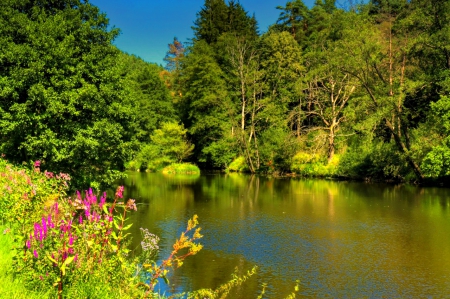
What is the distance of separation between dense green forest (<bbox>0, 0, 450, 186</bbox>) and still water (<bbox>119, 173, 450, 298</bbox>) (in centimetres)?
435

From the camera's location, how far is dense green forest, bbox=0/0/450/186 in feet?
50.7

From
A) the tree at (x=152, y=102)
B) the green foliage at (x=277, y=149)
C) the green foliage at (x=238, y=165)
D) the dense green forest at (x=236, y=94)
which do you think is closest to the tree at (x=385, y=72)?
the dense green forest at (x=236, y=94)

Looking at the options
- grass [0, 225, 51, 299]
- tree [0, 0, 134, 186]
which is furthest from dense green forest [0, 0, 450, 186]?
grass [0, 225, 51, 299]

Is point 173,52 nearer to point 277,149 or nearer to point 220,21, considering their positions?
point 220,21

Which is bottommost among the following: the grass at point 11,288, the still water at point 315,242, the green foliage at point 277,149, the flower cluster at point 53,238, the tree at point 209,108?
the still water at point 315,242

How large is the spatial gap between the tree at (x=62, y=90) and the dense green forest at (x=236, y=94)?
0.20 ft

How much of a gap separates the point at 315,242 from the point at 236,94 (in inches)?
1349

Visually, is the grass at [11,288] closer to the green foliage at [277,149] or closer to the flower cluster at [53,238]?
the flower cluster at [53,238]

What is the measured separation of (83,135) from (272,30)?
3706 centimetres

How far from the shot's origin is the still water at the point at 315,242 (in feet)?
27.3

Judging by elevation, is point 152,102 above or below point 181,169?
above

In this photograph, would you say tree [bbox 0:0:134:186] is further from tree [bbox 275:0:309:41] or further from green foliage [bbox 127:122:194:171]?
tree [bbox 275:0:309:41]

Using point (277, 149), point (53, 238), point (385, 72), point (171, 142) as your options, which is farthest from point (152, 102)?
point (53, 238)

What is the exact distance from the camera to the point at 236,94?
44969mm
